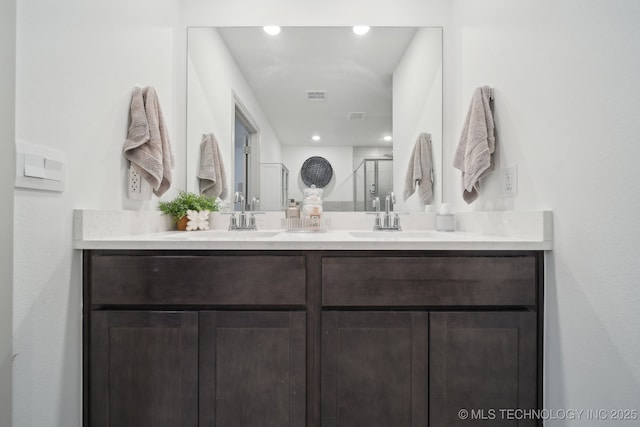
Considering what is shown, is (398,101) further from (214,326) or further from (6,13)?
(6,13)

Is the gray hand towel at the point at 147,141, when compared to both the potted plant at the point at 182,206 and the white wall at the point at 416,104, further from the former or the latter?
the white wall at the point at 416,104

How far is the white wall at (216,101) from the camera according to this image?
68.1 inches

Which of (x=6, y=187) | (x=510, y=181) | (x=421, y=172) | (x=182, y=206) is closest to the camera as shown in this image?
(x=6, y=187)

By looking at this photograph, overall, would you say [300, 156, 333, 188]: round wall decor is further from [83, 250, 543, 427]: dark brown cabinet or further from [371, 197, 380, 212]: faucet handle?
[83, 250, 543, 427]: dark brown cabinet

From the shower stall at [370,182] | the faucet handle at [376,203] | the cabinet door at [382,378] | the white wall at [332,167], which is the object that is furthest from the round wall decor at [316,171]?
the cabinet door at [382,378]

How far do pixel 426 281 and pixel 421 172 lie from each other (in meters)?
0.83

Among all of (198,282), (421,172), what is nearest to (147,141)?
(198,282)

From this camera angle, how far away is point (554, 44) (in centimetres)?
101

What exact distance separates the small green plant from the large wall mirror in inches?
4.6

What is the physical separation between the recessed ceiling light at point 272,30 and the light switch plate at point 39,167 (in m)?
1.18

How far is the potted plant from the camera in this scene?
1.59 metres

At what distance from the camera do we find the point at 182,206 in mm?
1611

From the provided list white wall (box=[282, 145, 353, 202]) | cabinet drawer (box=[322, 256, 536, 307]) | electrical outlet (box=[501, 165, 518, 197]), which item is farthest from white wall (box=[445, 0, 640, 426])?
white wall (box=[282, 145, 353, 202])

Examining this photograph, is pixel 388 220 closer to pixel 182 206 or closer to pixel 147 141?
pixel 182 206
